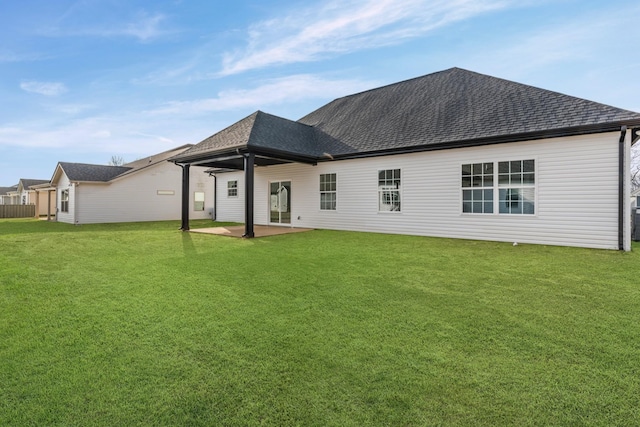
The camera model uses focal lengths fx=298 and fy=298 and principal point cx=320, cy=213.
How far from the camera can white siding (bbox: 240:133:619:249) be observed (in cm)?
749

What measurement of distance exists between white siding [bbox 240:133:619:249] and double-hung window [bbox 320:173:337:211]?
0.77 feet

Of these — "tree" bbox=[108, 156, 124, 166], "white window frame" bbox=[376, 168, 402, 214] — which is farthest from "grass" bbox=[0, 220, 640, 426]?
"tree" bbox=[108, 156, 124, 166]

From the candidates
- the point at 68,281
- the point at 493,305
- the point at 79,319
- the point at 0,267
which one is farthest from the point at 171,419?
the point at 0,267

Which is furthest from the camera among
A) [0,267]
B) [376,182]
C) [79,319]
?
[376,182]

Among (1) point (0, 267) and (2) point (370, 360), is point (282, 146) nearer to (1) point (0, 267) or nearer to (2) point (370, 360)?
(1) point (0, 267)

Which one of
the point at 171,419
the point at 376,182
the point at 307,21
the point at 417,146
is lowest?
the point at 171,419

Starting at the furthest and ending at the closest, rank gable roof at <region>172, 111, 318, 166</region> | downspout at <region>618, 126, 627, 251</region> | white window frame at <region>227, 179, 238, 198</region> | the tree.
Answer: the tree
white window frame at <region>227, 179, 238, 198</region>
gable roof at <region>172, 111, 318, 166</region>
downspout at <region>618, 126, 627, 251</region>

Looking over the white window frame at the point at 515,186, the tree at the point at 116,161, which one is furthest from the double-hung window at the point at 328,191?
the tree at the point at 116,161

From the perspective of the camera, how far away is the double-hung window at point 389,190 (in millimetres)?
10750

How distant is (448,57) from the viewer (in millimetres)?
13773

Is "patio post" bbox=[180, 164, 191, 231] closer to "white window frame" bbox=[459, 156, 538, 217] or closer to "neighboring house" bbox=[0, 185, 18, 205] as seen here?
"white window frame" bbox=[459, 156, 538, 217]

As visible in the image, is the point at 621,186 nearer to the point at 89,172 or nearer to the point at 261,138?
the point at 261,138

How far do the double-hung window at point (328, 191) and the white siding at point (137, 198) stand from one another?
477 inches

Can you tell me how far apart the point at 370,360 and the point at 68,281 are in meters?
4.87
